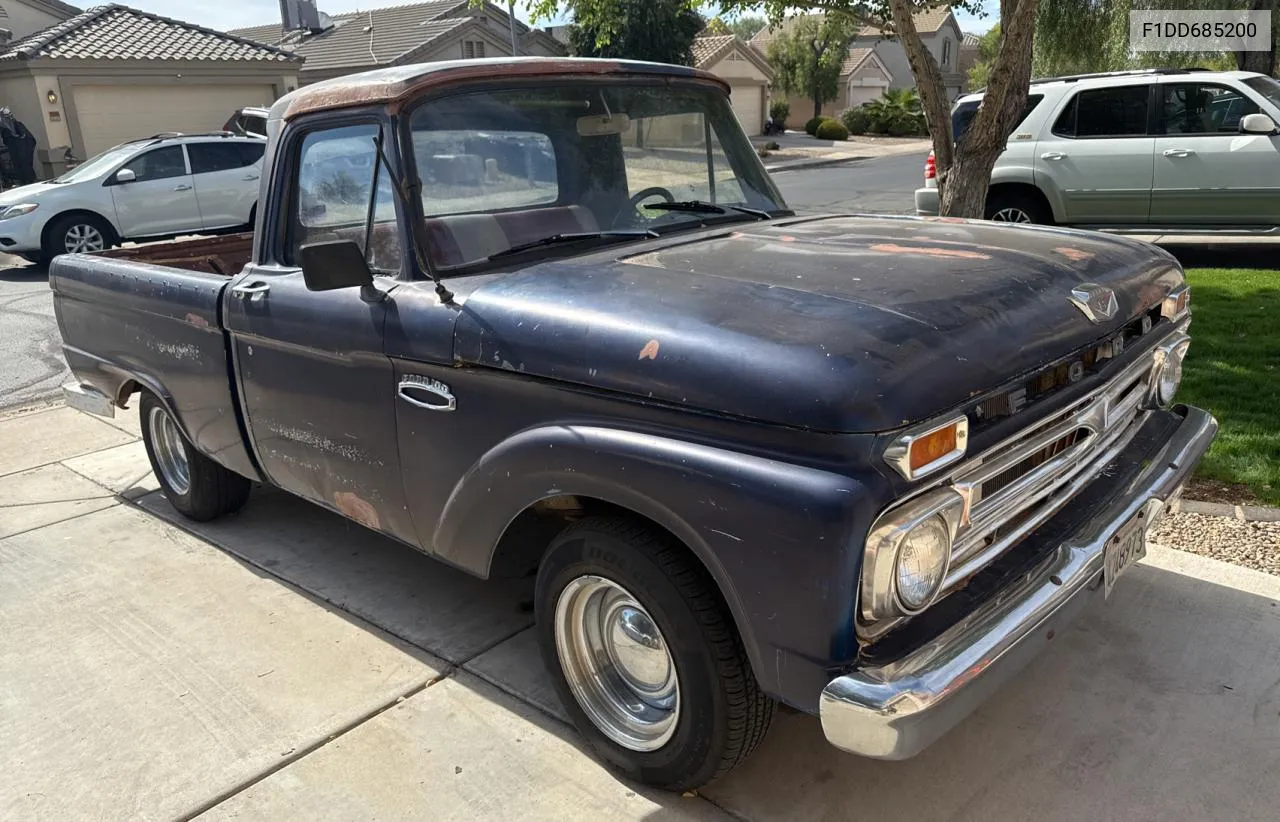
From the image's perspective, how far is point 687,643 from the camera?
8.10 ft

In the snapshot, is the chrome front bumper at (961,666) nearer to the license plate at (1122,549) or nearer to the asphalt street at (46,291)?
the license plate at (1122,549)

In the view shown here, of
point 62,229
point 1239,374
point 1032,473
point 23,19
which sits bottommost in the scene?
point 1239,374

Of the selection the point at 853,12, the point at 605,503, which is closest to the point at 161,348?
the point at 605,503

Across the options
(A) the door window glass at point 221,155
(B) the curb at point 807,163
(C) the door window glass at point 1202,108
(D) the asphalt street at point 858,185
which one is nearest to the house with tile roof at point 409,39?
(B) the curb at point 807,163

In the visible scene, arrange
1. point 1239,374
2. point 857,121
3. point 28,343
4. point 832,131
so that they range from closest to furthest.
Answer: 1. point 1239,374
2. point 28,343
3. point 832,131
4. point 857,121

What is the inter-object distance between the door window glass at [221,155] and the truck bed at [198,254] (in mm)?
8796

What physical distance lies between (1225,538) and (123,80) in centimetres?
2273

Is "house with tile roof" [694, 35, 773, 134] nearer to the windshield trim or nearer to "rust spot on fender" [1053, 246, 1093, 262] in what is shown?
the windshield trim

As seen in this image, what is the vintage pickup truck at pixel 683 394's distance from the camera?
2166 millimetres

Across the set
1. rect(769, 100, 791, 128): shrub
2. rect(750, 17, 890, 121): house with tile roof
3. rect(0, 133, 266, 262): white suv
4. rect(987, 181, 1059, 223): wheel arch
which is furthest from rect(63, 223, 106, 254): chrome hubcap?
rect(750, 17, 890, 121): house with tile roof

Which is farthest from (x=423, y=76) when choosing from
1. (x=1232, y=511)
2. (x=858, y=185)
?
(x=858, y=185)

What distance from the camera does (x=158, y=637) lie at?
3807 mm

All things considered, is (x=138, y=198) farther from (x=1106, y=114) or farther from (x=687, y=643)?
(x=687, y=643)

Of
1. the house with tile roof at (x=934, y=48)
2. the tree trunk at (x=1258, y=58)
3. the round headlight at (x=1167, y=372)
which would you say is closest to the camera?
the round headlight at (x=1167, y=372)
